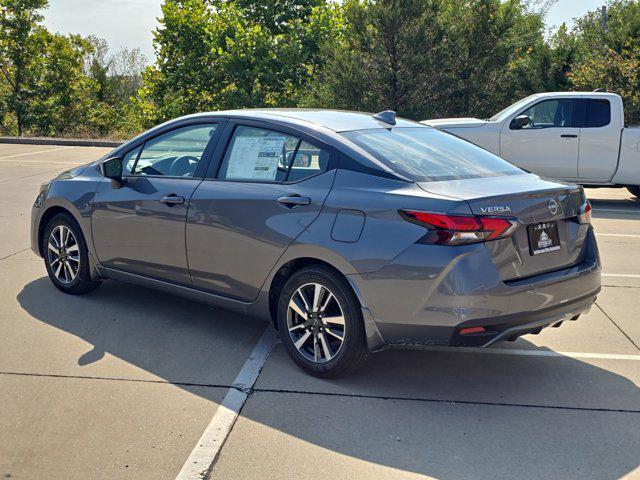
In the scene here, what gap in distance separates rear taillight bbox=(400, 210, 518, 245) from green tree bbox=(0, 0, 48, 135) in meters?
27.4

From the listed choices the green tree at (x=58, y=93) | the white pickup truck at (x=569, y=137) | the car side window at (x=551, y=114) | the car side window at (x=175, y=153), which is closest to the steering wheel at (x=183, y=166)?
the car side window at (x=175, y=153)

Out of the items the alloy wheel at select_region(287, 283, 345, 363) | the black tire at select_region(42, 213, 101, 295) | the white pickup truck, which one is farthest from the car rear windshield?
the white pickup truck

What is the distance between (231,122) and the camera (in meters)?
5.48

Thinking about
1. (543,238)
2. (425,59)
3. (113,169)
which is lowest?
(543,238)

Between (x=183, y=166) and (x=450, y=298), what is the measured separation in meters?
2.47

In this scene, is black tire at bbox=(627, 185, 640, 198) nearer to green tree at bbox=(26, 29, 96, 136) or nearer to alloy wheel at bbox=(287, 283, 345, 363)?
alloy wheel at bbox=(287, 283, 345, 363)

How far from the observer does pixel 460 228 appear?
4172 mm

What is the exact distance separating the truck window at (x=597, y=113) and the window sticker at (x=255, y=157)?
9.12 m

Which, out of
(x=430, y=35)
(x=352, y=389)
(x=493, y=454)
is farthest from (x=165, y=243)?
(x=430, y=35)

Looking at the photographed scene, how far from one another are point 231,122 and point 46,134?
25364 mm

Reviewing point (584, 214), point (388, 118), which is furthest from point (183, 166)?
point (584, 214)

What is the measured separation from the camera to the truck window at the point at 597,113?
12859mm

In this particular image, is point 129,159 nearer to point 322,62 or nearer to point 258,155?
point 258,155

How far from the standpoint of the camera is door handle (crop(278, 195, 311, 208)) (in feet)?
15.7
